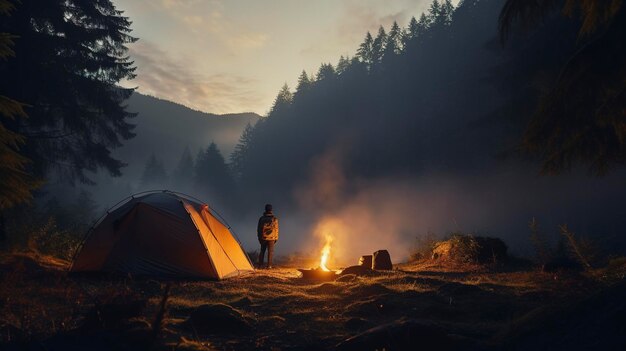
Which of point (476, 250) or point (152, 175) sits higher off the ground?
point (152, 175)

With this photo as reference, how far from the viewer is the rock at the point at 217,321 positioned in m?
5.79

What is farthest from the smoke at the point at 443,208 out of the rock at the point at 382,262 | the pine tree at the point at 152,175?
the pine tree at the point at 152,175

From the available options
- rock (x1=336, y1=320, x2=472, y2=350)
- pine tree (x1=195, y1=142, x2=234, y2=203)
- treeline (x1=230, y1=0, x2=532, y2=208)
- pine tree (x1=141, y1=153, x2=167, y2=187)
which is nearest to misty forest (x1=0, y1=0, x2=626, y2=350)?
rock (x1=336, y1=320, x2=472, y2=350)

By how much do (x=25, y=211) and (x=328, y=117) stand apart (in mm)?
77693

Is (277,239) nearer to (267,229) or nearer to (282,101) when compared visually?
(267,229)

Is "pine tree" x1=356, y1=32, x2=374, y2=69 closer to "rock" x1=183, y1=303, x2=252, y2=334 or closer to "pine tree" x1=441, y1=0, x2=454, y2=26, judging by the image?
"pine tree" x1=441, y1=0, x2=454, y2=26

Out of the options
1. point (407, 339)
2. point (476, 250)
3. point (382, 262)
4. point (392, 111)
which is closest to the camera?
point (407, 339)

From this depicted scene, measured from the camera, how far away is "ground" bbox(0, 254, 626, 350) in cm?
377

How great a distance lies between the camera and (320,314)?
22.9 feet

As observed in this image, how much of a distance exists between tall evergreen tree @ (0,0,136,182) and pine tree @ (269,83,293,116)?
3250 inches

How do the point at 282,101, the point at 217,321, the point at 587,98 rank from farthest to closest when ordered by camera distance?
the point at 282,101, the point at 217,321, the point at 587,98

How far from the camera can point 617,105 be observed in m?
5.40

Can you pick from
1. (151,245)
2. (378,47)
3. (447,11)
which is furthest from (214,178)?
(151,245)

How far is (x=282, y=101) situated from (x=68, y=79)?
287 feet
